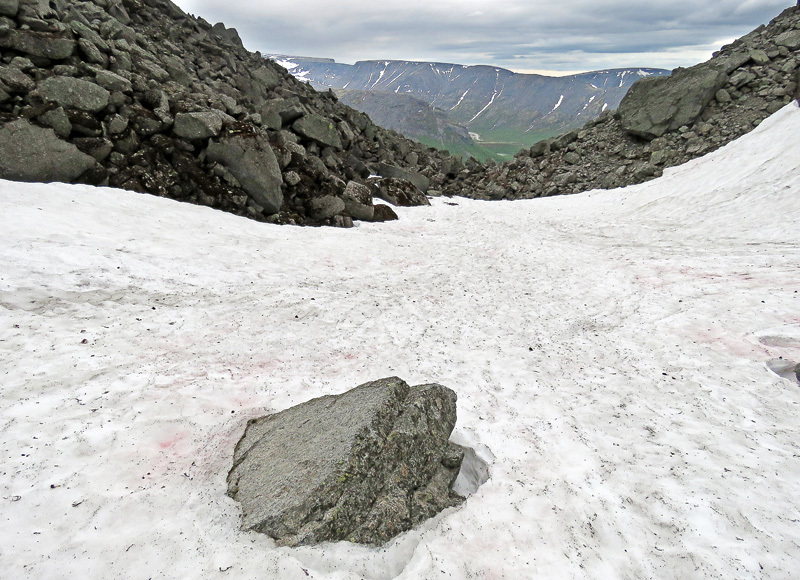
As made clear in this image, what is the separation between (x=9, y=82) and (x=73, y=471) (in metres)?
16.0

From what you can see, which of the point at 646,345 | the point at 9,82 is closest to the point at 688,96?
the point at 646,345

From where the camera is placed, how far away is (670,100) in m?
34.5

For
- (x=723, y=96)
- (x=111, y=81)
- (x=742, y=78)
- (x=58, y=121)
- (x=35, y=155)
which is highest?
(x=742, y=78)

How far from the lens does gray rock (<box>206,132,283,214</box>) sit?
59.8 feet

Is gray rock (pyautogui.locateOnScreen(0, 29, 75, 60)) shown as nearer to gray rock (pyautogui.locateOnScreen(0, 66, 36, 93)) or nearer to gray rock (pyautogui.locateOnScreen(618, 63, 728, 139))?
gray rock (pyautogui.locateOnScreen(0, 66, 36, 93))

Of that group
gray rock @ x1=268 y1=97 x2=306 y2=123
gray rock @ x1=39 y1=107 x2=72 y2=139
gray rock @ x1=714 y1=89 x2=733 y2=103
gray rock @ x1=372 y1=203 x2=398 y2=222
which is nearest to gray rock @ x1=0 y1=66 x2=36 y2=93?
gray rock @ x1=39 y1=107 x2=72 y2=139

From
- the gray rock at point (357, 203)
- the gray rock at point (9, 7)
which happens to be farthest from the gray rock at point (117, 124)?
the gray rock at point (357, 203)

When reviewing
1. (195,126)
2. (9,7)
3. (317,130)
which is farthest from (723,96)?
(9,7)

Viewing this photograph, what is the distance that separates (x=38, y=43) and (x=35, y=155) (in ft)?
19.3

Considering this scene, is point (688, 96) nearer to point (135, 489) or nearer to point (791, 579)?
point (791, 579)

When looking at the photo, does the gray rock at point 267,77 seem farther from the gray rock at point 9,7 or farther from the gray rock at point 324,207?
the gray rock at point 324,207

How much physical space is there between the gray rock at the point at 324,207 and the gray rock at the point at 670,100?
3030 centimetres

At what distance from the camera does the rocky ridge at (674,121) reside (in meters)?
30.3

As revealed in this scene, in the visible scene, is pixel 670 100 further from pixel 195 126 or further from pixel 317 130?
pixel 195 126
